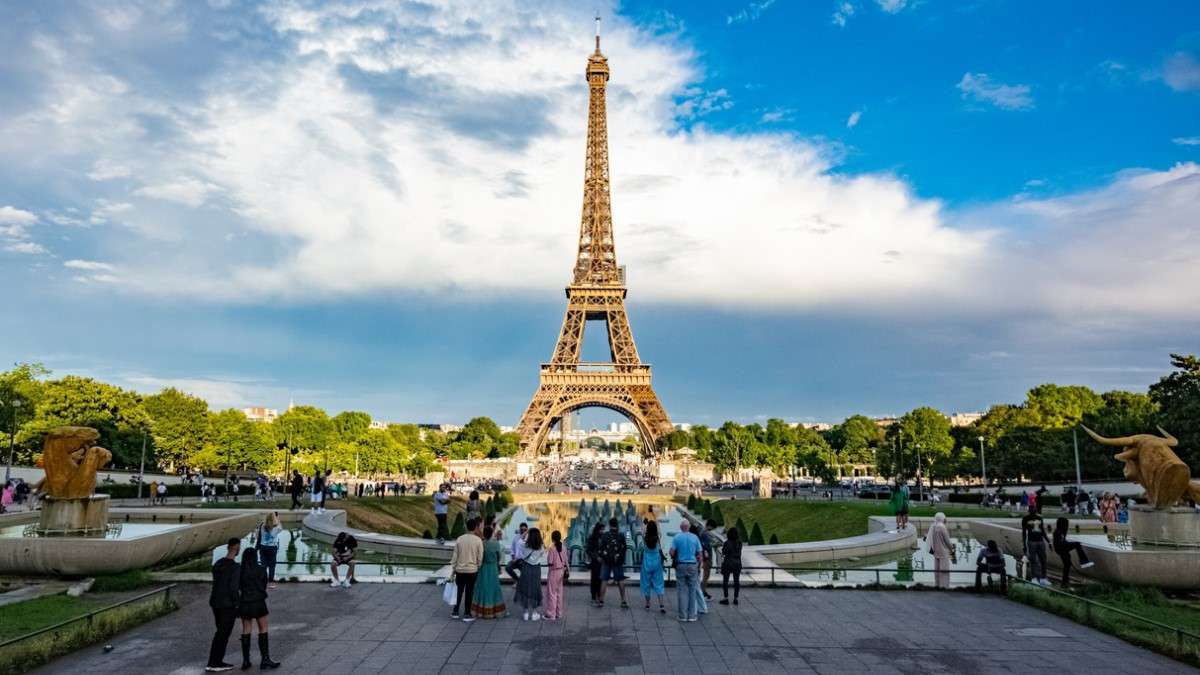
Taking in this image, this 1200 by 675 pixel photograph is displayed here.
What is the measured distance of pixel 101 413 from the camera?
63.0 m

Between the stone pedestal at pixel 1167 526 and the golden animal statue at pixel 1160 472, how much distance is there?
0.28m

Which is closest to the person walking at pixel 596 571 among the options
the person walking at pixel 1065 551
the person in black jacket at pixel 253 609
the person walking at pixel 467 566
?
the person walking at pixel 467 566

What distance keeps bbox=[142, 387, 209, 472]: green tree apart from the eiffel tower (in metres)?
34.6

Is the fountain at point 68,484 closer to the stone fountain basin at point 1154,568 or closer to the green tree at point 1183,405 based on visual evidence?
the stone fountain basin at point 1154,568

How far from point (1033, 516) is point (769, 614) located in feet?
24.0

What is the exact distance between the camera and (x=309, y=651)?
412 inches

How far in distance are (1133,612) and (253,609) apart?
14584mm

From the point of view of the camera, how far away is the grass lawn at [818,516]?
1278 inches

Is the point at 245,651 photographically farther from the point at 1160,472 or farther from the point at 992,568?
the point at 1160,472

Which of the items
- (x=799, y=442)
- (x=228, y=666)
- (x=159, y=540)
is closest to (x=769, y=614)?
(x=228, y=666)

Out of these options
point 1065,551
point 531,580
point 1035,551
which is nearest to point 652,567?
point 531,580

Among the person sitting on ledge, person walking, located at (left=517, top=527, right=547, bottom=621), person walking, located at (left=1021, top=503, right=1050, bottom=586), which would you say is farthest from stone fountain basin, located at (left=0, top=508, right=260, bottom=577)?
person walking, located at (left=1021, top=503, right=1050, bottom=586)

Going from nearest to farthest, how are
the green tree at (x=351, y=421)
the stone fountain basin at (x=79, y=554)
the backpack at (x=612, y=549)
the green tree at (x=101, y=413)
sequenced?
the backpack at (x=612, y=549)
the stone fountain basin at (x=79, y=554)
the green tree at (x=101, y=413)
the green tree at (x=351, y=421)

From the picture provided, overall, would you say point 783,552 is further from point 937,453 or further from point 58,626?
point 937,453
